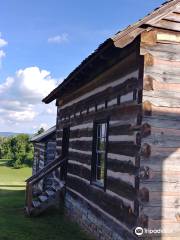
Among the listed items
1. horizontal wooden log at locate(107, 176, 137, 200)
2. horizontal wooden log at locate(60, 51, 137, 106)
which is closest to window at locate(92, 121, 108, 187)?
horizontal wooden log at locate(107, 176, 137, 200)

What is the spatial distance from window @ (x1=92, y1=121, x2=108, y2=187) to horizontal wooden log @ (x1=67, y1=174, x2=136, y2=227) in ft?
0.88

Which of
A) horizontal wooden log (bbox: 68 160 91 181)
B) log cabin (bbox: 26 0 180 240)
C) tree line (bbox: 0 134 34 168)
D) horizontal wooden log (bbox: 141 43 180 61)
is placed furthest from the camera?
tree line (bbox: 0 134 34 168)

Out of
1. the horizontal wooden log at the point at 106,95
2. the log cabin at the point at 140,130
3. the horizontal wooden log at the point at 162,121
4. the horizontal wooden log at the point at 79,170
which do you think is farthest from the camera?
the horizontal wooden log at the point at 79,170

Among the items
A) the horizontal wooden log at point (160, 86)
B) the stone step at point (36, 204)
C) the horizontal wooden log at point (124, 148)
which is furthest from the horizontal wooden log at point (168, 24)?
the stone step at point (36, 204)

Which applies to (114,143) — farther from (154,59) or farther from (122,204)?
(154,59)

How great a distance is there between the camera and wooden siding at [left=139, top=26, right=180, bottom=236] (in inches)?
253

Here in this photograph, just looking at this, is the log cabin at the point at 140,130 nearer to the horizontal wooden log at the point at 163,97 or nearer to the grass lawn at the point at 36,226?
the horizontal wooden log at the point at 163,97

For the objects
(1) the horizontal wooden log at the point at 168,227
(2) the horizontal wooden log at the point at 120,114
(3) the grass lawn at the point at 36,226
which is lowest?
(3) the grass lawn at the point at 36,226

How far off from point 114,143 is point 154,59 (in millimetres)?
2107

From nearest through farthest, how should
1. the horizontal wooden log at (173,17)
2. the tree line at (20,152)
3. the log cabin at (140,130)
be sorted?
the log cabin at (140,130) < the horizontal wooden log at (173,17) < the tree line at (20,152)

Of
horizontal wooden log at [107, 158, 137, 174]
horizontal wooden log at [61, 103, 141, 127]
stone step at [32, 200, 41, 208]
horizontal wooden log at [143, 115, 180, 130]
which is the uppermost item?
horizontal wooden log at [61, 103, 141, 127]

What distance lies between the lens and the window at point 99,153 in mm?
8891

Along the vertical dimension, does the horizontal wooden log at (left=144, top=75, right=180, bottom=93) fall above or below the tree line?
above

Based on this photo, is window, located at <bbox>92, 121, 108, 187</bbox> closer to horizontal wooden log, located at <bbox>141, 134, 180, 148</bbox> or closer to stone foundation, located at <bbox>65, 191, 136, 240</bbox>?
stone foundation, located at <bbox>65, 191, 136, 240</bbox>
